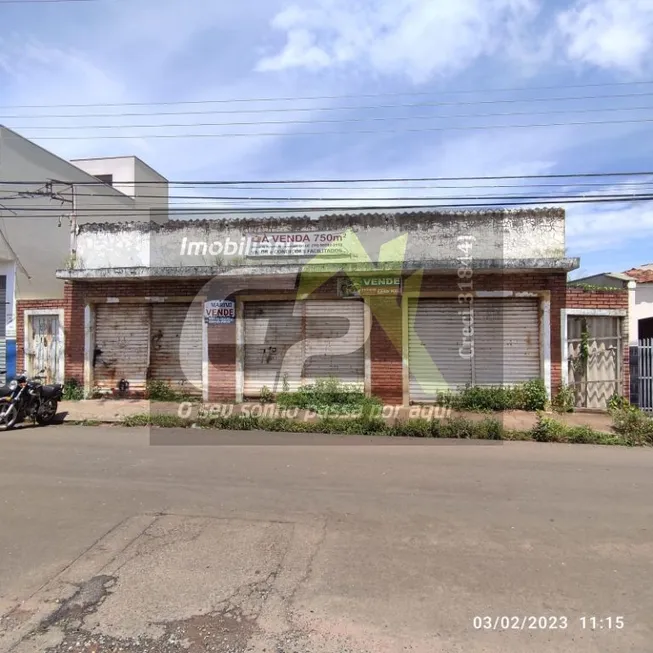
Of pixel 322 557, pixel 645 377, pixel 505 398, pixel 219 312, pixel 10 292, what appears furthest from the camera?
pixel 10 292

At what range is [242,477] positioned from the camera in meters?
6.25

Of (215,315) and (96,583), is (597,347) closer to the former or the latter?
(215,315)

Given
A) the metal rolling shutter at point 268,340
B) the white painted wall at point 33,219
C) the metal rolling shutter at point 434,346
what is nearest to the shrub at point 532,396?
the metal rolling shutter at point 434,346

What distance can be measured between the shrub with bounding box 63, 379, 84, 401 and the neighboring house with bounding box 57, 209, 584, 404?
0.60 ft

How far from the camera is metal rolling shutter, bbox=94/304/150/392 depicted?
13.4m

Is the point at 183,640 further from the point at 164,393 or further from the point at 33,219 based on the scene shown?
the point at 33,219

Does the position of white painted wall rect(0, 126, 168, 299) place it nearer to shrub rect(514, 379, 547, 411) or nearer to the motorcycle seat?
the motorcycle seat

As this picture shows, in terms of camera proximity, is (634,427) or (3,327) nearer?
(634,427)

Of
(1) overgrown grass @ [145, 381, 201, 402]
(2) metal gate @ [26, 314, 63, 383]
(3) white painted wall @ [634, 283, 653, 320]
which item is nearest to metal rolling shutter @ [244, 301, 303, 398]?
(1) overgrown grass @ [145, 381, 201, 402]

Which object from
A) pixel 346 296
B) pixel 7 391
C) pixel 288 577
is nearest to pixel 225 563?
pixel 288 577

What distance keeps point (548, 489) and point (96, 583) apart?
15.1 ft

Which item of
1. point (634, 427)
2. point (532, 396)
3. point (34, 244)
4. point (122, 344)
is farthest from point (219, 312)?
point (634, 427)

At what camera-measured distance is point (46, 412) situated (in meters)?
10.6

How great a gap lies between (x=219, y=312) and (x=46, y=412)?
13.9 ft
